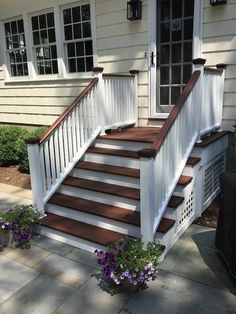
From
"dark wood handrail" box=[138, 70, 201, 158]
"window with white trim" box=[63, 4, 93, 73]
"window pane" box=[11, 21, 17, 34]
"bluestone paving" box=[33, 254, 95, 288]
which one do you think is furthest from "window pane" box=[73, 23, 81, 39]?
"bluestone paving" box=[33, 254, 95, 288]

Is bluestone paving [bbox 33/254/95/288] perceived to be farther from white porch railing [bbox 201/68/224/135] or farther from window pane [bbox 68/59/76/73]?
window pane [bbox 68/59/76/73]

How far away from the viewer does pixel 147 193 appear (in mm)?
2734

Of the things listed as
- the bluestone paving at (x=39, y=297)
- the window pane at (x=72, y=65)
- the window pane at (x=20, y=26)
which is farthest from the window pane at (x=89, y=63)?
the bluestone paving at (x=39, y=297)

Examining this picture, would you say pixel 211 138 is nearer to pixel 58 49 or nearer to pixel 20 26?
pixel 58 49

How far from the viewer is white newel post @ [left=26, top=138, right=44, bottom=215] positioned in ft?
11.5

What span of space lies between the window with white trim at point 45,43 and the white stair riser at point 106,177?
321 cm

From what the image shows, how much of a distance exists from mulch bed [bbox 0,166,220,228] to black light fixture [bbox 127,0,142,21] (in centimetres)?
310

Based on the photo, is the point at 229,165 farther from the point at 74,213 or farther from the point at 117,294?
the point at 117,294

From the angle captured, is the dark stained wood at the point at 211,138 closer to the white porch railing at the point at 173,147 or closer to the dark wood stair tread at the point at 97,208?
the white porch railing at the point at 173,147

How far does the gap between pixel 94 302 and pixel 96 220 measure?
1.10 m

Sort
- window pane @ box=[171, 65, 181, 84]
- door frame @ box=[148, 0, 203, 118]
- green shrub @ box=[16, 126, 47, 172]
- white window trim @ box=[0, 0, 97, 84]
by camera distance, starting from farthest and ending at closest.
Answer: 1. green shrub @ box=[16, 126, 47, 172]
2. white window trim @ box=[0, 0, 97, 84]
3. window pane @ box=[171, 65, 181, 84]
4. door frame @ box=[148, 0, 203, 118]

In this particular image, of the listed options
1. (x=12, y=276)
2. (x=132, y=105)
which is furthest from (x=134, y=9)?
(x=12, y=276)

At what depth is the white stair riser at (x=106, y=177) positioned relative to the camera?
3.63m

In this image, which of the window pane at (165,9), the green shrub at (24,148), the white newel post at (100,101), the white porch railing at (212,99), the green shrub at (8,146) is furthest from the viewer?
the green shrub at (8,146)
